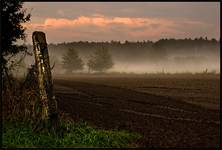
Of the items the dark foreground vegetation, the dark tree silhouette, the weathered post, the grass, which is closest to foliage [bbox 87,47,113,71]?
the dark tree silhouette

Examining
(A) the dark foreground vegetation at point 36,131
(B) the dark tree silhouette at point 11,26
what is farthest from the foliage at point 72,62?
(A) the dark foreground vegetation at point 36,131

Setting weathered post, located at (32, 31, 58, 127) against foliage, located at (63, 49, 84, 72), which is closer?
weathered post, located at (32, 31, 58, 127)

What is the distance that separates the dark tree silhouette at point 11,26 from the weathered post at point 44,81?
31.6ft

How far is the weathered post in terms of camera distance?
1162cm

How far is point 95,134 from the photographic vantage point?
38.3 ft

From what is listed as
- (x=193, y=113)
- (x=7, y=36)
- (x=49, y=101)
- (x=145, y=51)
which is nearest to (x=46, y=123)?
(x=49, y=101)

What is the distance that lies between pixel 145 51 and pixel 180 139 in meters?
180

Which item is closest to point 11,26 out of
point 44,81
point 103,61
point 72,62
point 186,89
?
point 44,81

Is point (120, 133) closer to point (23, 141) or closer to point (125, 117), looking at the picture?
point (23, 141)

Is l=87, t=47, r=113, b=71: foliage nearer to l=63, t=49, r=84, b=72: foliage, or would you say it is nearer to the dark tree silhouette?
l=63, t=49, r=84, b=72: foliage

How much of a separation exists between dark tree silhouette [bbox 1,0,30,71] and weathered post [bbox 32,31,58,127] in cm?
964

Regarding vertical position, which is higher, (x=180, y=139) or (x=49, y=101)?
(x=49, y=101)

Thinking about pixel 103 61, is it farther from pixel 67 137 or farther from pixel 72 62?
pixel 67 137

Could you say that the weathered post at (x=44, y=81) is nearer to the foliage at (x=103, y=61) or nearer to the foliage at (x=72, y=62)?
the foliage at (x=103, y=61)
